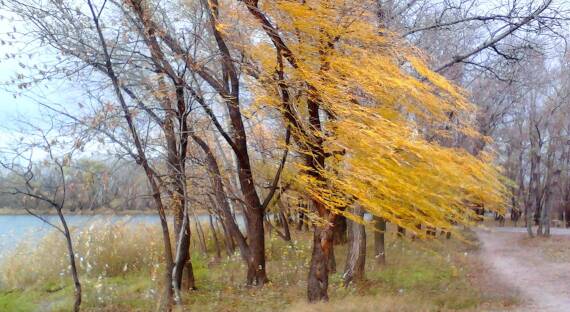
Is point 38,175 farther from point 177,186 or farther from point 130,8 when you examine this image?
point 130,8

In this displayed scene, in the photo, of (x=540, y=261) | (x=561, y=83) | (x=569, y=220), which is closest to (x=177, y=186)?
(x=540, y=261)

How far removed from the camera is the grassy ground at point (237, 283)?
1131cm

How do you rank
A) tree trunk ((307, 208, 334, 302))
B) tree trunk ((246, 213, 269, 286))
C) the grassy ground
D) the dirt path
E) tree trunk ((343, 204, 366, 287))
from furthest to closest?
tree trunk ((246, 213, 269, 286)) < tree trunk ((343, 204, 366, 287)) < the dirt path < the grassy ground < tree trunk ((307, 208, 334, 302))

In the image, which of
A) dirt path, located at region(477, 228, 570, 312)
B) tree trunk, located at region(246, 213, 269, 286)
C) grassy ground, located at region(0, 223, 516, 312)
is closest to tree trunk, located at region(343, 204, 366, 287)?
grassy ground, located at region(0, 223, 516, 312)

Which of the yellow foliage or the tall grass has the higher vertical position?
the yellow foliage

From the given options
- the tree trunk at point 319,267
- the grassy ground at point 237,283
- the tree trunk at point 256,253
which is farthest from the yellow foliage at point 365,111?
the tree trunk at point 256,253

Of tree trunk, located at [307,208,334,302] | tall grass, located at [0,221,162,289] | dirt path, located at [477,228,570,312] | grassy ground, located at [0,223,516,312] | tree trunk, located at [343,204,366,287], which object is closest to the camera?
tree trunk, located at [307,208,334,302]

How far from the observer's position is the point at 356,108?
27.5 ft

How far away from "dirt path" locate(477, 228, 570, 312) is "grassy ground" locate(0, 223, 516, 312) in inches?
26.0

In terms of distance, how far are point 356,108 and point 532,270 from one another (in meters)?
11.8

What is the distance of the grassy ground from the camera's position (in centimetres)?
1131

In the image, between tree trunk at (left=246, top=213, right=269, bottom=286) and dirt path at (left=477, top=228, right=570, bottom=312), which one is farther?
tree trunk at (left=246, top=213, right=269, bottom=286)

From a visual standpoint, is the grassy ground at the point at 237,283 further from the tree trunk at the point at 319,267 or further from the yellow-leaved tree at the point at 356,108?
the yellow-leaved tree at the point at 356,108

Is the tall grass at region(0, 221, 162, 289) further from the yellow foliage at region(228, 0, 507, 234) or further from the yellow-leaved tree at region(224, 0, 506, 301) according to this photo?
the yellow foliage at region(228, 0, 507, 234)
